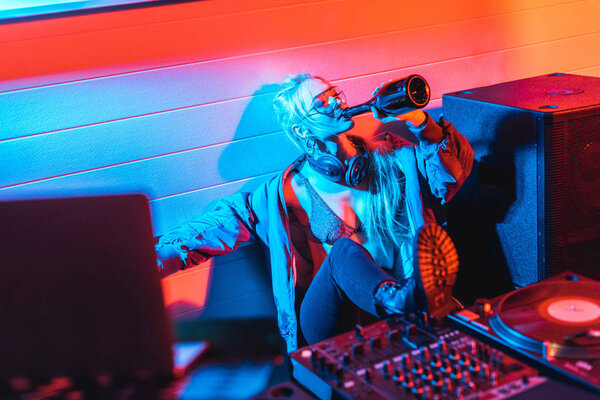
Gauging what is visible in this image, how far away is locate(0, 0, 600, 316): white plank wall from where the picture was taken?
6.00 ft

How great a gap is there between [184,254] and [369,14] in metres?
1.14

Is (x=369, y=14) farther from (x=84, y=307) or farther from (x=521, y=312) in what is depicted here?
(x=84, y=307)

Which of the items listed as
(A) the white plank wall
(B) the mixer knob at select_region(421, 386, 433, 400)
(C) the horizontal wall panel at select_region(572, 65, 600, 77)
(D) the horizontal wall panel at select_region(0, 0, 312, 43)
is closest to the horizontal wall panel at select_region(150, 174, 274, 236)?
(A) the white plank wall

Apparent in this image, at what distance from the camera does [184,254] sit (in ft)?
6.31

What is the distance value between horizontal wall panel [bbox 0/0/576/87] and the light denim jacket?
18.7 inches

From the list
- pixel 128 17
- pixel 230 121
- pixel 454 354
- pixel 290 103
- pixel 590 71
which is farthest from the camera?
pixel 590 71

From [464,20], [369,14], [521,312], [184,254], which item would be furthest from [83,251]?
[464,20]

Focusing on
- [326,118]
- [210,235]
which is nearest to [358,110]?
[326,118]

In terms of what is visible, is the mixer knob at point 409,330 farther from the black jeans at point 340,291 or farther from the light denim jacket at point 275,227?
the light denim jacket at point 275,227

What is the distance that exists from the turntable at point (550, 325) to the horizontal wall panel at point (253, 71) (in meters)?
1.15

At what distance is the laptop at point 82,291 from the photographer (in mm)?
786

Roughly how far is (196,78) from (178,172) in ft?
→ 1.11

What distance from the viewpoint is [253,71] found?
206cm

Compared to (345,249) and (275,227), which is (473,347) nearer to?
(345,249)
